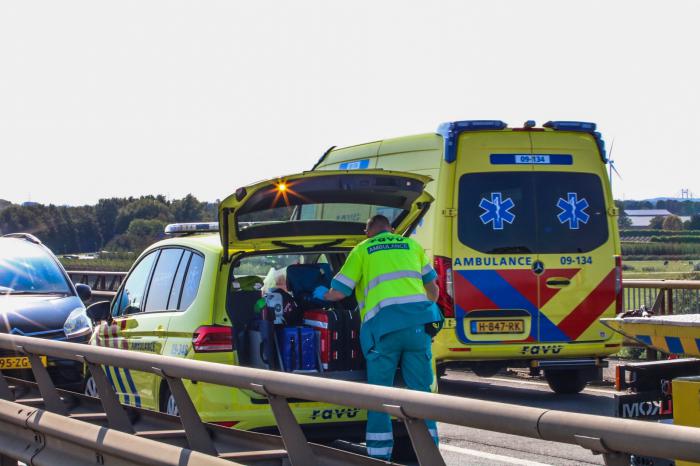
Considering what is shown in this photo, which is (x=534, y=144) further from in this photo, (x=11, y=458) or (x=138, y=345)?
(x=11, y=458)

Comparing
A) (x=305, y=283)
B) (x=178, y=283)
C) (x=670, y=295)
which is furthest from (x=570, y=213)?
(x=178, y=283)

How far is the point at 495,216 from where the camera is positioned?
35.4 feet

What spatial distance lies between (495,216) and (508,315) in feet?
3.25

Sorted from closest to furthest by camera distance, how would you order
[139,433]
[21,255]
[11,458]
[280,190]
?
1. [139,433]
2. [11,458]
3. [280,190]
4. [21,255]

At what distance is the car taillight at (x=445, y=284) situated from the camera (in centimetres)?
1059

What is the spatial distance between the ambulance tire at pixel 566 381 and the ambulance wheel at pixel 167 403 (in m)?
5.42

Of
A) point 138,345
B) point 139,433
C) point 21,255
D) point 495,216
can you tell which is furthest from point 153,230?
point 139,433

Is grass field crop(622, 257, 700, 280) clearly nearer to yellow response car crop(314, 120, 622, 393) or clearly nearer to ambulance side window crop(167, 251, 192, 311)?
yellow response car crop(314, 120, 622, 393)

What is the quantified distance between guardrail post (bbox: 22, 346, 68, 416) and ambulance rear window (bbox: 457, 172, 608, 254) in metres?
5.18

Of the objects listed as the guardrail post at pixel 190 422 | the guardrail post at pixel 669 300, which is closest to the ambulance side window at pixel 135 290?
the guardrail post at pixel 190 422

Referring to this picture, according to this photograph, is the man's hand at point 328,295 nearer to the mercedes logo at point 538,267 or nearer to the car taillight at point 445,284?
the car taillight at point 445,284

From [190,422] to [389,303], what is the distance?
7.50 ft

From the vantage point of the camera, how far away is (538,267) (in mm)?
10781

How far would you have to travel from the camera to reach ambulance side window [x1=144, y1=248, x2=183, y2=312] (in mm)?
7875
